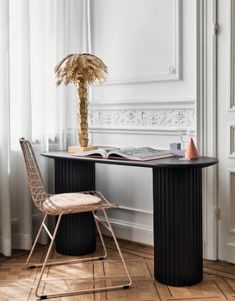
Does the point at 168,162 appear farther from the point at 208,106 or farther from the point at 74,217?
the point at 74,217

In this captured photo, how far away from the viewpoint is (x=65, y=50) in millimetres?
3521

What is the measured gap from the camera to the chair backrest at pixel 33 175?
8.85 ft

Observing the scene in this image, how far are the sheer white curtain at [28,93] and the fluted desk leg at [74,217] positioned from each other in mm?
250

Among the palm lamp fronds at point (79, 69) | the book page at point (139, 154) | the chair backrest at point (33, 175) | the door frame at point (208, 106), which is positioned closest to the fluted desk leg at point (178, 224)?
the book page at point (139, 154)

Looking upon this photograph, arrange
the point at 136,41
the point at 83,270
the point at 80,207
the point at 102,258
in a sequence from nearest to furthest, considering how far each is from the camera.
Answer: the point at 80,207 → the point at 83,270 → the point at 102,258 → the point at 136,41

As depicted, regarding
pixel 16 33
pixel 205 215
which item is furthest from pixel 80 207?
pixel 16 33

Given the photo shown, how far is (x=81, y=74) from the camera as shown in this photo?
124 inches

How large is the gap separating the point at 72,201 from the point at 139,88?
42.5 inches

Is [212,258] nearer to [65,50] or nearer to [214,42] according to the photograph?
[214,42]

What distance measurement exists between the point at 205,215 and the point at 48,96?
141cm

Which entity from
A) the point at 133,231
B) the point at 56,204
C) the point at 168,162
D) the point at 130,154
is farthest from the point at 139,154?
the point at 133,231

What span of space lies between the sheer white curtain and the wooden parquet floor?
0.32 m

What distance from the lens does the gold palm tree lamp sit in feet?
10.3

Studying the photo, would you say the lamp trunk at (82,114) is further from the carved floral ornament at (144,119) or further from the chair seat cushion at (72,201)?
the chair seat cushion at (72,201)
